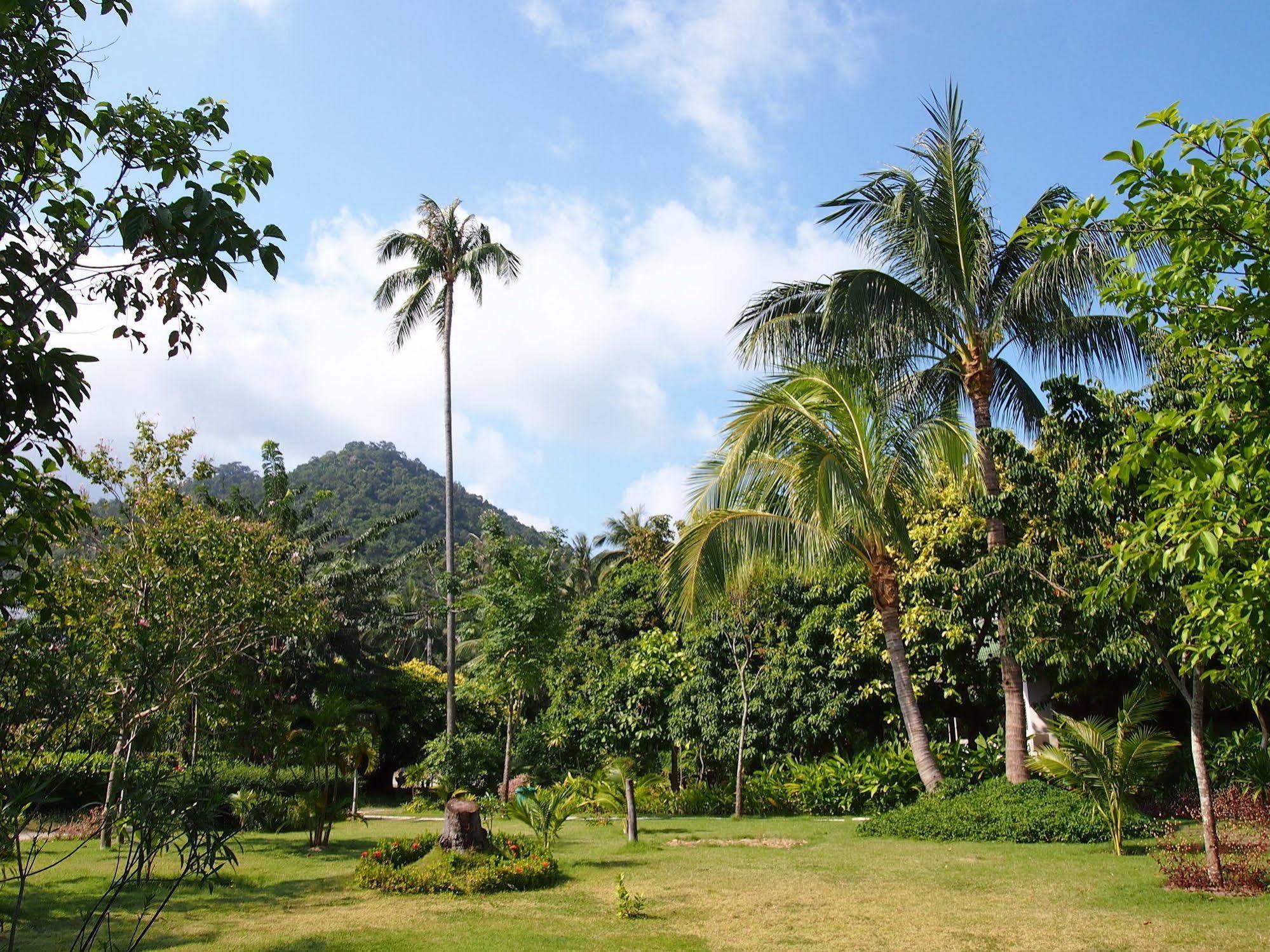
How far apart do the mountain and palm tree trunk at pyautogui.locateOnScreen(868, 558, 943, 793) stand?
42.1 meters

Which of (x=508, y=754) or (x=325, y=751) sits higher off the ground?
(x=325, y=751)

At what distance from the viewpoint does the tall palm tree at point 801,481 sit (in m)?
13.4

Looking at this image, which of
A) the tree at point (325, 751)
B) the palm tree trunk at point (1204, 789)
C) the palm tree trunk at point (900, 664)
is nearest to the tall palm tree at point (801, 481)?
the palm tree trunk at point (900, 664)

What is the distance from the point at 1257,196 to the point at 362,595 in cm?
2424

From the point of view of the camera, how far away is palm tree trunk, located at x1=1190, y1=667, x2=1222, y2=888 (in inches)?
347

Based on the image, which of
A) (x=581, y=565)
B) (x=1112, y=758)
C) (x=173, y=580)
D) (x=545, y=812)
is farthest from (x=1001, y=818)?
(x=581, y=565)

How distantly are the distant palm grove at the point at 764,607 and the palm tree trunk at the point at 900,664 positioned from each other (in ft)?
0.18

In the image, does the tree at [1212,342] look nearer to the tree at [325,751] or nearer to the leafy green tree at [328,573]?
the tree at [325,751]

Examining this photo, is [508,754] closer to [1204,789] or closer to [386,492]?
[1204,789]

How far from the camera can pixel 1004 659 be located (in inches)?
529

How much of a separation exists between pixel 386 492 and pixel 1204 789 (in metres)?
65.2

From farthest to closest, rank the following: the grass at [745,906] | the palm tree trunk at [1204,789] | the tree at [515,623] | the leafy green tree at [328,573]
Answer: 1. the leafy green tree at [328,573]
2. the tree at [515,623]
3. the palm tree trunk at [1204,789]
4. the grass at [745,906]

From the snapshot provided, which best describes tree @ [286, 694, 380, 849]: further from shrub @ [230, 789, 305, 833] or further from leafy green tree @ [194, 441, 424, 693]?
leafy green tree @ [194, 441, 424, 693]

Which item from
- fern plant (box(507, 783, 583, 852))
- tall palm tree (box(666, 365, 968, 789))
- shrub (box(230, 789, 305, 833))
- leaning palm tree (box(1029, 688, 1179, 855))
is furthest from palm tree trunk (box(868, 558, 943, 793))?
shrub (box(230, 789, 305, 833))
